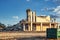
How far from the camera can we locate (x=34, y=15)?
4059 cm

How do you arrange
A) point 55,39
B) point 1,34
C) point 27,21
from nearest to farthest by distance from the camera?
point 55,39 → point 1,34 → point 27,21

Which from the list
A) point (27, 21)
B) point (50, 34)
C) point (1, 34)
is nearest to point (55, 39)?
point (50, 34)

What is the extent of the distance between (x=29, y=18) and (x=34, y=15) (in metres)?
2.18

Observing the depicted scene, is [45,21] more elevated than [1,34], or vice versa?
[45,21]

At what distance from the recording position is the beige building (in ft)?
128

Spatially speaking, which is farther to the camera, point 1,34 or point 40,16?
point 40,16

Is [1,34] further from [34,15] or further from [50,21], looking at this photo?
[50,21]

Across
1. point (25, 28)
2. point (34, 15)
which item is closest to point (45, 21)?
point (34, 15)

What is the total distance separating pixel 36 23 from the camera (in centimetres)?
4034

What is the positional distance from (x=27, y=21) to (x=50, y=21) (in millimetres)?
7499

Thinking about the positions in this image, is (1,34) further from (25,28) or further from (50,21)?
(50,21)

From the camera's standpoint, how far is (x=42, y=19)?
136 ft

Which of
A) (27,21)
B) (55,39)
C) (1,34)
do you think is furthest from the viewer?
(27,21)

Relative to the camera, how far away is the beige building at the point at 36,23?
39.0 m
